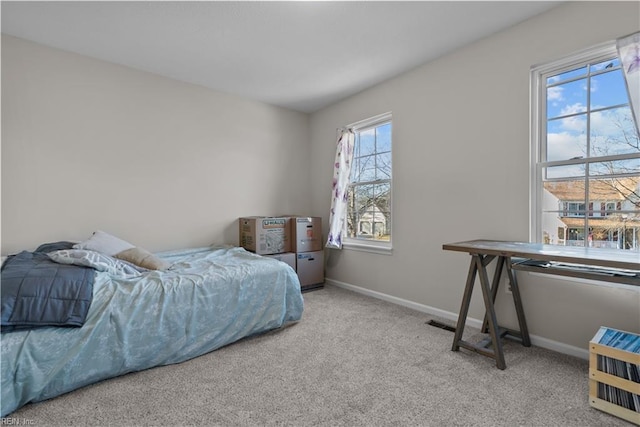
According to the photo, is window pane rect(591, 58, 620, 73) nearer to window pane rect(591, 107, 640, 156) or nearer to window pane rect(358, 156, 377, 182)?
window pane rect(591, 107, 640, 156)

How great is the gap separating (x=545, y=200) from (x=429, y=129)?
1196 millimetres

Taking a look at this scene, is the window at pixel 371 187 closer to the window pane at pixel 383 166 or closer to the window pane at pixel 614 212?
the window pane at pixel 383 166

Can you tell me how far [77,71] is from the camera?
9.12 feet

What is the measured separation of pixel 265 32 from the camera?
244 cm

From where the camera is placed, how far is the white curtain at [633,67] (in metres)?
1.76

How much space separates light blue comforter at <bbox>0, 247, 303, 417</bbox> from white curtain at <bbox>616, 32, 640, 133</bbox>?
8.83 ft

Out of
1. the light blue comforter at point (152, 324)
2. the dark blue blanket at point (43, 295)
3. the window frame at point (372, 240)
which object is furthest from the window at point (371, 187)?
the dark blue blanket at point (43, 295)

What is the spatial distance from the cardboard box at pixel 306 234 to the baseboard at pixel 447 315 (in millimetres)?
625

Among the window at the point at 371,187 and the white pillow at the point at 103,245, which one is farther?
the window at the point at 371,187

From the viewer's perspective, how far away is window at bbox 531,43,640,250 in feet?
6.41

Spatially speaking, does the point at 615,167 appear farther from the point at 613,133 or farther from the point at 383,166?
the point at 383,166

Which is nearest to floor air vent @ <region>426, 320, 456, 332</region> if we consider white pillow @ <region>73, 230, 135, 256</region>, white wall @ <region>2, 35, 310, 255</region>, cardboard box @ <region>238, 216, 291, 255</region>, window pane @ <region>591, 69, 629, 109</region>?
cardboard box @ <region>238, 216, 291, 255</region>

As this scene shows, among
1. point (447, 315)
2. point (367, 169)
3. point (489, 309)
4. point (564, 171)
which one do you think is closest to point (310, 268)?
point (367, 169)

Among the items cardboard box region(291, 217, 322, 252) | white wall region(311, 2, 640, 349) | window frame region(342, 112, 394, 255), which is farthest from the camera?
cardboard box region(291, 217, 322, 252)
